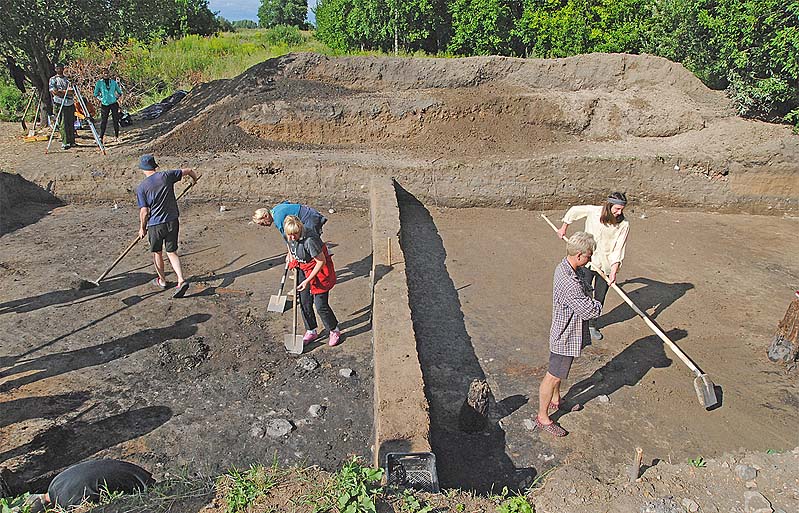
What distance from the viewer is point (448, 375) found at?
6.00 metres

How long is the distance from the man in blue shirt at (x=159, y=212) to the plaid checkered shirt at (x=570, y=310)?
15.1 ft

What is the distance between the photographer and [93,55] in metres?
20.3

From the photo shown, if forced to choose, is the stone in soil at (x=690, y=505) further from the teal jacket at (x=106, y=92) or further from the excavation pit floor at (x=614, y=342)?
the teal jacket at (x=106, y=92)

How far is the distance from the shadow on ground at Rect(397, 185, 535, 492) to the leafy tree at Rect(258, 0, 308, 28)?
194 ft

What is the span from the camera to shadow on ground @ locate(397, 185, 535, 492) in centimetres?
479

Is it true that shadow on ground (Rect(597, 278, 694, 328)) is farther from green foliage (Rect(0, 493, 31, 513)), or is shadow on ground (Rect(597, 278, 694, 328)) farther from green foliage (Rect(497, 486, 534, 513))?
green foliage (Rect(0, 493, 31, 513))

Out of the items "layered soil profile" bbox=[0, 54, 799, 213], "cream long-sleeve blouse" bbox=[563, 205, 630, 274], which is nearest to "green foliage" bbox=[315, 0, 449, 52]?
"layered soil profile" bbox=[0, 54, 799, 213]

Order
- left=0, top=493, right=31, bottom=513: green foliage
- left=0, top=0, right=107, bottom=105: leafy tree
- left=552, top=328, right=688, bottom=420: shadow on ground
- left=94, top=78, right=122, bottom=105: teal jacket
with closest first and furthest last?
left=0, top=493, right=31, bottom=513: green foliage → left=552, top=328, right=688, bottom=420: shadow on ground → left=0, top=0, right=107, bottom=105: leafy tree → left=94, top=78, right=122, bottom=105: teal jacket

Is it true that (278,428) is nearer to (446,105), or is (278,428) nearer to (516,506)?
(516,506)

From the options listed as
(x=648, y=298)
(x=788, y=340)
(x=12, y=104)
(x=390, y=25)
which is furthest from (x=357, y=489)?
(x=390, y=25)

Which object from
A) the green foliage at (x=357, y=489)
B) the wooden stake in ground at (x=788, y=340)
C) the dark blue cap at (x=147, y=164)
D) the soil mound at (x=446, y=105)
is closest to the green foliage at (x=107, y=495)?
the green foliage at (x=357, y=489)

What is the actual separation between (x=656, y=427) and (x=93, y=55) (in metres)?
21.4

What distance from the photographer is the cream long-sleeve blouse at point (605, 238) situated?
246 inches

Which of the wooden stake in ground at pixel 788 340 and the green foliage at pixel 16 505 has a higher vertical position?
the green foliage at pixel 16 505
